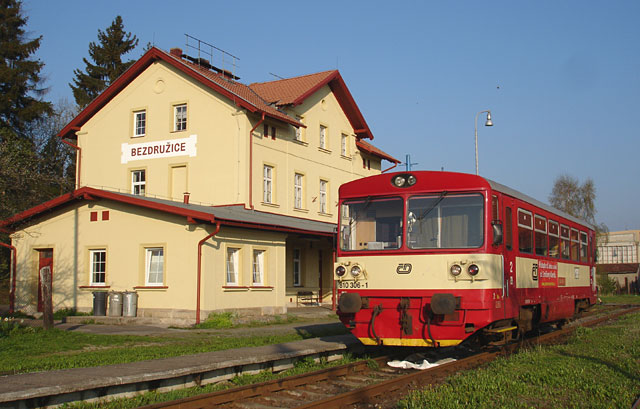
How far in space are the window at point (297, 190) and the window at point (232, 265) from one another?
7.35 metres

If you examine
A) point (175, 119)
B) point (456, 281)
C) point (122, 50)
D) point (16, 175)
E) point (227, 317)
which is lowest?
point (227, 317)

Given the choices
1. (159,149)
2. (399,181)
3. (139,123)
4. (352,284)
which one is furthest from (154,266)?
(399,181)

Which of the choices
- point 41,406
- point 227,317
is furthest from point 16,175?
point 41,406

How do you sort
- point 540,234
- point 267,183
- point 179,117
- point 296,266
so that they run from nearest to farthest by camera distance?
point 540,234, point 267,183, point 179,117, point 296,266

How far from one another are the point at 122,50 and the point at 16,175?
36372mm

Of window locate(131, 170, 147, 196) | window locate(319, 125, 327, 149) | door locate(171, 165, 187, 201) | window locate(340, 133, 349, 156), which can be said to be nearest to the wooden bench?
door locate(171, 165, 187, 201)

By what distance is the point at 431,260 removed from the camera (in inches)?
423

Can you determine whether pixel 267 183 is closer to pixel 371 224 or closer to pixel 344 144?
pixel 344 144

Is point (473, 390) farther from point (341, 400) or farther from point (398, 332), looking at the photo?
point (398, 332)

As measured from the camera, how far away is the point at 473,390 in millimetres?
8430

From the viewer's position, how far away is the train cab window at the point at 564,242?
15.2m

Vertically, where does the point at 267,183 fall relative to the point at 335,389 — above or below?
above

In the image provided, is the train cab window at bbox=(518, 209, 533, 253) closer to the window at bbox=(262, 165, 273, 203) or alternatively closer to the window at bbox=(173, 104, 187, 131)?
the window at bbox=(262, 165, 273, 203)

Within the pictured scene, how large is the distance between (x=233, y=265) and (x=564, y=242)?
34.3 ft
